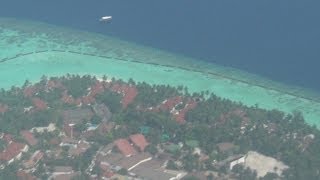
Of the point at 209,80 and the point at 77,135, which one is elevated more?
the point at 209,80

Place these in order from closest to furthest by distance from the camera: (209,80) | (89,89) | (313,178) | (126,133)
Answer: (313,178) < (126,133) < (89,89) < (209,80)

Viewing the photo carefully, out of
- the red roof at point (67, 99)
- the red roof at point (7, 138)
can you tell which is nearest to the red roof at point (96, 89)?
the red roof at point (67, 99)

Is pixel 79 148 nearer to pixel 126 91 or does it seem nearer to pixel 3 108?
pixel 3 108

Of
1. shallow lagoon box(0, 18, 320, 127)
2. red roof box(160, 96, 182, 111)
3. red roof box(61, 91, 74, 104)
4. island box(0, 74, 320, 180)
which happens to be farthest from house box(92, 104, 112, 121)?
shallow lagoon box(0, 18, 320, 127)

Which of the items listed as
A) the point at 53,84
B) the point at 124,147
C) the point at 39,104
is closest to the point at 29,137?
the point at 39,104

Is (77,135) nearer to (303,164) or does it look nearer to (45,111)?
(45,111)

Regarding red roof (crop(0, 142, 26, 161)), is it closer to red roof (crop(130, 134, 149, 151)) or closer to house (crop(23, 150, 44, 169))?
house (crop(23, 150, 44, 169))

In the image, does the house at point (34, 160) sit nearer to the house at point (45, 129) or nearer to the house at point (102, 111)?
the house at point (45, 129)

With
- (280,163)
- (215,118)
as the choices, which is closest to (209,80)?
(215,118)
